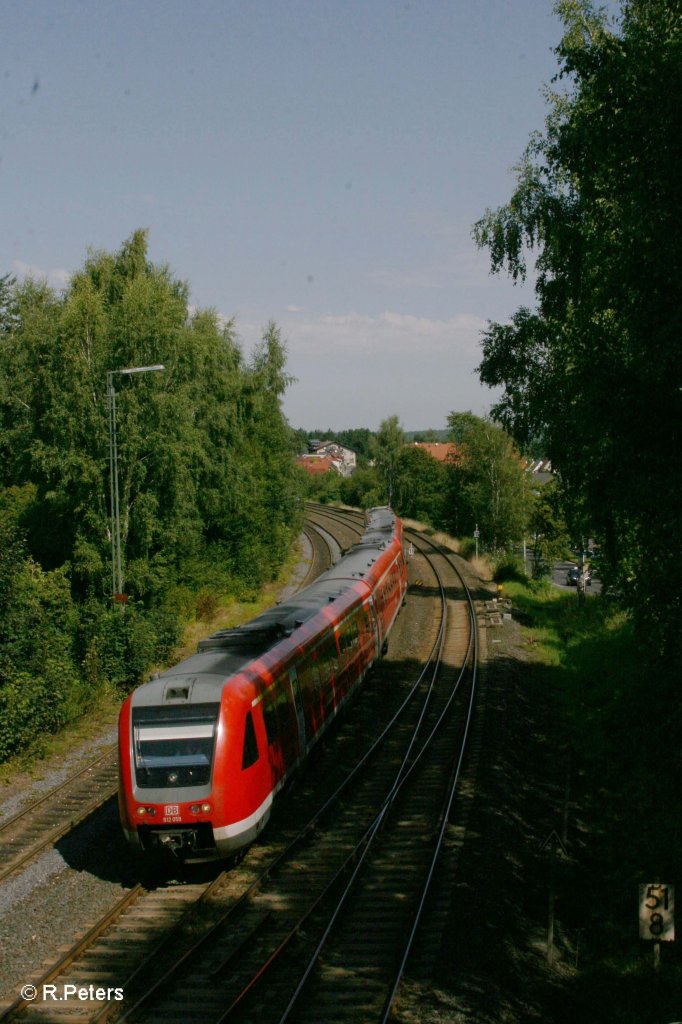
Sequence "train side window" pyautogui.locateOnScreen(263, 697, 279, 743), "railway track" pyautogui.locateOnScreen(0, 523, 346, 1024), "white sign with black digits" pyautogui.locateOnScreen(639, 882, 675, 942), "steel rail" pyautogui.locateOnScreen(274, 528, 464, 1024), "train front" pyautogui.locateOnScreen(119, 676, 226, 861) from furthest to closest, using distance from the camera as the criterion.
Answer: "train side window" pyautogui.locateOnScreen(263, 697, 279, 743)
"train front" pyautogui.locateOnScreen(119, 676, 226, 861)
"railway track" pyautogui.locateOnScreen(0, 523, 346, 1024)
"steel rail" pyautogui.locateOnScreen(274, 528, 464, 1024)
"white sign with black digits" pyautogui.locateOnScreen(639, 882, 675, 942)

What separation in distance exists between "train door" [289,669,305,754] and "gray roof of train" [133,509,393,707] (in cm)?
63

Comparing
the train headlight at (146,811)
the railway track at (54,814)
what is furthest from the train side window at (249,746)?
the railway track at (54,814)

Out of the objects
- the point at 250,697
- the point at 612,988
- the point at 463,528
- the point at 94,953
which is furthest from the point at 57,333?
the point at 463,528

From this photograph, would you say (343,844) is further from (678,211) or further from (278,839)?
(678,211)

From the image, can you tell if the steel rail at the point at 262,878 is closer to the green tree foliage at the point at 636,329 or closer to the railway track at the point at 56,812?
the railway track at the point at 56,812

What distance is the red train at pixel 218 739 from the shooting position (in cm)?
1095

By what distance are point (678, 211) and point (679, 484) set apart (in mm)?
2892

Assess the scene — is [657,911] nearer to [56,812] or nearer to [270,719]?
[270,719]

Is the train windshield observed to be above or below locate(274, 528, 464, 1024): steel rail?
above

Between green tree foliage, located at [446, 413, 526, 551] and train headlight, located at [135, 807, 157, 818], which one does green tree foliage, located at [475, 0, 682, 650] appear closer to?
train headlight, located at [135, 807, 157, 818]

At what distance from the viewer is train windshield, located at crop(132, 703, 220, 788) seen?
11.0 meters

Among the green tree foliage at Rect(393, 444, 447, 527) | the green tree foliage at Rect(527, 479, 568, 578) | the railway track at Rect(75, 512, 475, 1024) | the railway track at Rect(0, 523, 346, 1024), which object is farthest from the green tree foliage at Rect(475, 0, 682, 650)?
the green tree foliage at Rect(393, 444, 447, 527)

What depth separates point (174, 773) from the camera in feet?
36.2

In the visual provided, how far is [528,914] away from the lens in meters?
10.6
